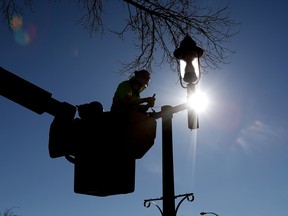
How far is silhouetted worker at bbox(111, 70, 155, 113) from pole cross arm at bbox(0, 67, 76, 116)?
413mm

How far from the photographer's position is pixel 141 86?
2383 millimetres

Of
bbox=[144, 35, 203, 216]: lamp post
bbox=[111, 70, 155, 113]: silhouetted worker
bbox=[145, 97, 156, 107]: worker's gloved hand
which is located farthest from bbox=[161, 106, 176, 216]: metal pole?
bbox=[145, 97, 156, 107]: worker's gloved hand

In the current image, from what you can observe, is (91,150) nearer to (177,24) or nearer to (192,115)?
(192,115)

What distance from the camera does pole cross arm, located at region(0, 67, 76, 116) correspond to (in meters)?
1.35

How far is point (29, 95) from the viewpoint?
1.37m

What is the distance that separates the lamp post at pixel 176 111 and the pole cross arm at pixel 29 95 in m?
1.34

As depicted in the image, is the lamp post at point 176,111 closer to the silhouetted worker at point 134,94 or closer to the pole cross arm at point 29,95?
the silhouetted worker at point 134,94

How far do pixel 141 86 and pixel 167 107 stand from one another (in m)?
0.53

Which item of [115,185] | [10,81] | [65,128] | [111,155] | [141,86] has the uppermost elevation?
[141,86]

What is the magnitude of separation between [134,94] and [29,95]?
3.51ft

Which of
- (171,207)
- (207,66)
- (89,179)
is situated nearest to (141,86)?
(89,179)

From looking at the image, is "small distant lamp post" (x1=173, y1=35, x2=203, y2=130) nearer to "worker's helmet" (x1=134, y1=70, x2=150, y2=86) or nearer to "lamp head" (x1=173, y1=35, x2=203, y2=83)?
"lamp head" (x1=173, y1=35, x2=203, y2=83)

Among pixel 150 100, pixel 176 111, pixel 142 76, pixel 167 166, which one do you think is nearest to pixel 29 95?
pixel 150 100

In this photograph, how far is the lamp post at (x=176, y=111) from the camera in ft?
9.50
